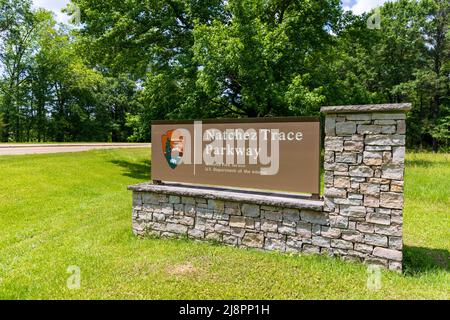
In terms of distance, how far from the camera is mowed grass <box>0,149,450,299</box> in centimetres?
327

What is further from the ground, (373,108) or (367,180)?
(373,108)

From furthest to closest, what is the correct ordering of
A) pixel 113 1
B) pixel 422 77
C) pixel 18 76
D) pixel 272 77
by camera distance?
pixel 18 76 → pixel 422 77 → pixel 113 1 → pixel 272 77

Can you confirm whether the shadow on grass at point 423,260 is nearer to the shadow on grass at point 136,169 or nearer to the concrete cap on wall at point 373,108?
the concrete cap on wall at point 373,108

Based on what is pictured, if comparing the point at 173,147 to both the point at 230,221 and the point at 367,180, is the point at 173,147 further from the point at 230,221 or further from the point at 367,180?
the point at 367,180

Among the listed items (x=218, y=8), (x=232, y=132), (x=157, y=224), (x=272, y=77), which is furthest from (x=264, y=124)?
(x=218, y=8)

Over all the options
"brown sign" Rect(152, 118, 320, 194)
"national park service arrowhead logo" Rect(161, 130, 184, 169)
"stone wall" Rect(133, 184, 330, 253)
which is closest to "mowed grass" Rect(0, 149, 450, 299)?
"stone wall" Rect(133, 184, 330, 253)

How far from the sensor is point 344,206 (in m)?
3.82

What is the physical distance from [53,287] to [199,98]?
10084 millimetres

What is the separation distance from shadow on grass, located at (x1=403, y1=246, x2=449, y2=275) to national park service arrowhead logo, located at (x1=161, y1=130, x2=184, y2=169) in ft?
12.0

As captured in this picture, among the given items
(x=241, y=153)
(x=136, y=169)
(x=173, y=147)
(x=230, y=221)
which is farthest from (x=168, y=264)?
(x=136, y=169)

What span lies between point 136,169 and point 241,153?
964cm

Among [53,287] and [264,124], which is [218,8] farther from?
[53,287]

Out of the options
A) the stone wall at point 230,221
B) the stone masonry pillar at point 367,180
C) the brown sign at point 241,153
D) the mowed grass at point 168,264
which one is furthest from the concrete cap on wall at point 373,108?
the mowed grass at point 168,264

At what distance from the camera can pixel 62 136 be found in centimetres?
3438
